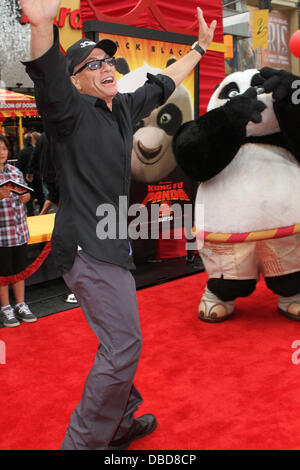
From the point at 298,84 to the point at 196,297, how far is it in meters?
1.72

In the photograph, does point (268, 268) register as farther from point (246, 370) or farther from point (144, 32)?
point (144, 32)

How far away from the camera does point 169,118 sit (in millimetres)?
4223

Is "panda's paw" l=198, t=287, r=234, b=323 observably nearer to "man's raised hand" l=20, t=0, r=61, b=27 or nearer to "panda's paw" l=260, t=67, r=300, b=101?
"panda's paw" l=260, t=67, r=300, b=101

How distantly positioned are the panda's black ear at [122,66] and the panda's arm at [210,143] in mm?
1024

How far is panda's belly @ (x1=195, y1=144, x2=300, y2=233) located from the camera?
2955mm

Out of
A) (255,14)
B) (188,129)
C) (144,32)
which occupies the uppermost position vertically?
(255,14)

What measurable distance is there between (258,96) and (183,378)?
1.66 meters

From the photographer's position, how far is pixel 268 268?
3.14m

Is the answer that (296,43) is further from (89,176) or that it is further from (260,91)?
(89,176)

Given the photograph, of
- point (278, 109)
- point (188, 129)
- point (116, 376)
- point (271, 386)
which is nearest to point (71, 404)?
point (116, 376)

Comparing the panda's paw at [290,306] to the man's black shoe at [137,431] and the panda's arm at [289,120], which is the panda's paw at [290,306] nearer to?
the panda's arm at [289,120]

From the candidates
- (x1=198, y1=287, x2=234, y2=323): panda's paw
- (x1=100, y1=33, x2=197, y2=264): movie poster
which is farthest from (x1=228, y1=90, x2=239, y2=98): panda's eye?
(x1=198, y1=287, x2=234, y2=323): panda's paw

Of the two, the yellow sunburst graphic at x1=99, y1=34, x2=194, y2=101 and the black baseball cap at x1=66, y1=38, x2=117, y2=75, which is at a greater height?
the yellow sunburst graphic at x1=99, y1=34, x2=194, y2=101

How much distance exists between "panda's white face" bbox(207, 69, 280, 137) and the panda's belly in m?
0.10
